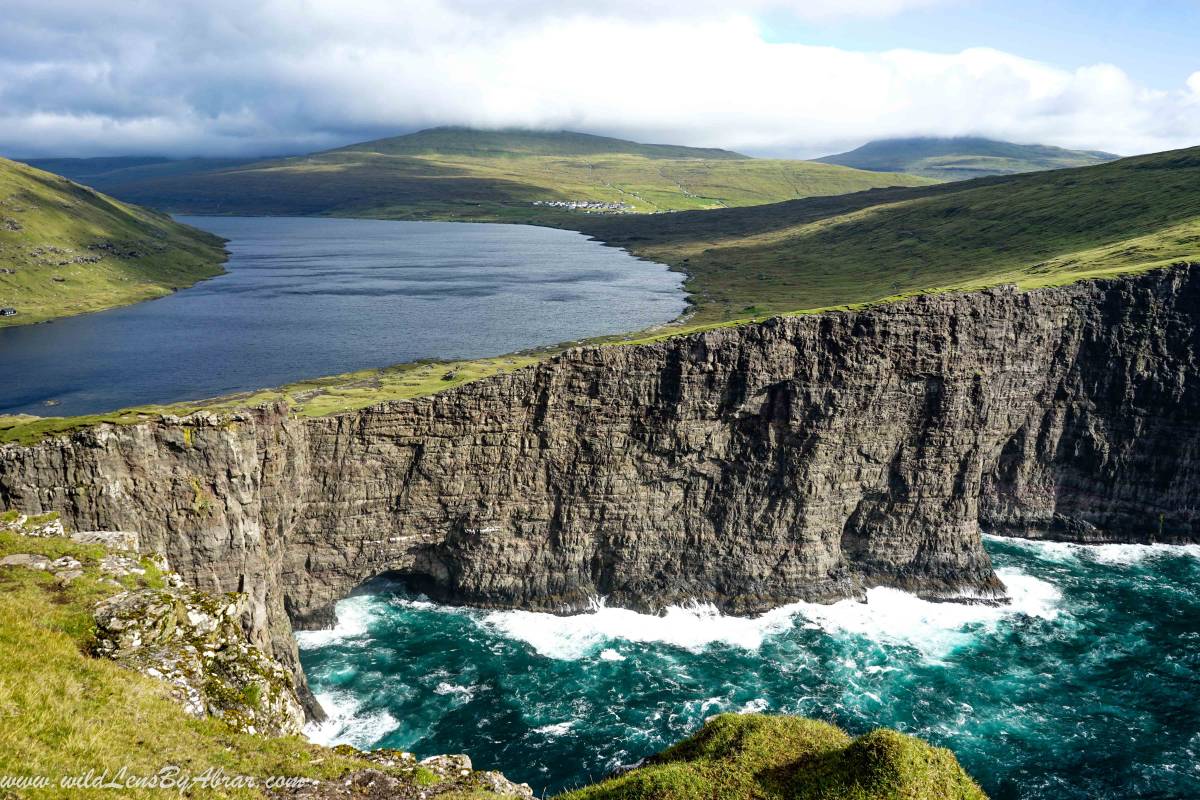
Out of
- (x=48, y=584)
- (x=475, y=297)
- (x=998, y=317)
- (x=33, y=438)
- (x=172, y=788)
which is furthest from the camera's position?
(x=475, y=297)

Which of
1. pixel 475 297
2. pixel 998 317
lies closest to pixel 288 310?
pixel 475 297

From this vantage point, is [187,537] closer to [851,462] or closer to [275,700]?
[275,700]

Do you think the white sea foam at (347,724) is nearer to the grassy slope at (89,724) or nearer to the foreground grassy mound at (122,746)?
the foreground grassy mound at (122,746)

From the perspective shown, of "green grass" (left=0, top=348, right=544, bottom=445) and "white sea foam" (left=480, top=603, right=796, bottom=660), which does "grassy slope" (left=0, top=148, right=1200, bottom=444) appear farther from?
"white sea foam" (left=480, top=603, right=796, bottom=660)

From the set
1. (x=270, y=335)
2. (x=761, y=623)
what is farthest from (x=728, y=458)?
(x=270, y=335)

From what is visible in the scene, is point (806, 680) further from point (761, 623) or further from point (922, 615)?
point (922, 615)

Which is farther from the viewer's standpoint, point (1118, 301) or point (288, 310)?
point (288, 310)

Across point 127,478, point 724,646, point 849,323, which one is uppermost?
point 849,323
